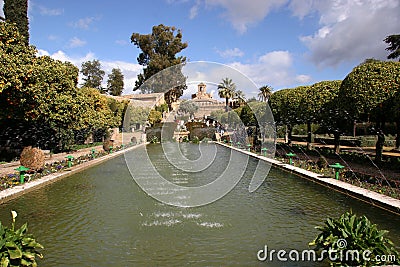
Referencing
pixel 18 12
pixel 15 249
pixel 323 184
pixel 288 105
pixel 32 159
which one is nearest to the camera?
pixel 15 249

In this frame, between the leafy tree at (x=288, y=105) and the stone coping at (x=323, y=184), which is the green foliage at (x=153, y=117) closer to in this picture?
the leafy tree at (x=288, y=105)

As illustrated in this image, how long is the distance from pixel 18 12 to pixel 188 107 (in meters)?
52.4

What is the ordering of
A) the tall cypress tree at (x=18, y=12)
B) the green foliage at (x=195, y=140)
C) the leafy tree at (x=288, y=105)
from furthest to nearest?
the green foliage at (x=195, y=140), the leafy tree at (x=288, y=105), the tall cypress tree at (x=18, y=12)

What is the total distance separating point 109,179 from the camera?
11914mm

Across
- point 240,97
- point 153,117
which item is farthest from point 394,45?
point 153,117

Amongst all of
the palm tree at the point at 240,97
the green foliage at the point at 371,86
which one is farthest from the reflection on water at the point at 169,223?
the palm tree at the point at 240,97

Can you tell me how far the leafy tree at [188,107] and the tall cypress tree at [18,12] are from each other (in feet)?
160

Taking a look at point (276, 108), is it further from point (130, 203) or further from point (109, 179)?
point (130, 203)

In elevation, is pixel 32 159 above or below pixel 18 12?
below

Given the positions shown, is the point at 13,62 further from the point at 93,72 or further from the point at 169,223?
the point at 93,72

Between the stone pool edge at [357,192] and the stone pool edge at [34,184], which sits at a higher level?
the stone pool edge at [357,192]

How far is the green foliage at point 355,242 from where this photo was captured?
3678mm

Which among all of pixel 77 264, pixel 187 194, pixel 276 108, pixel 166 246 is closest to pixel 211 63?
pixel 187 194

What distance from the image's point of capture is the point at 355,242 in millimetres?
3748
